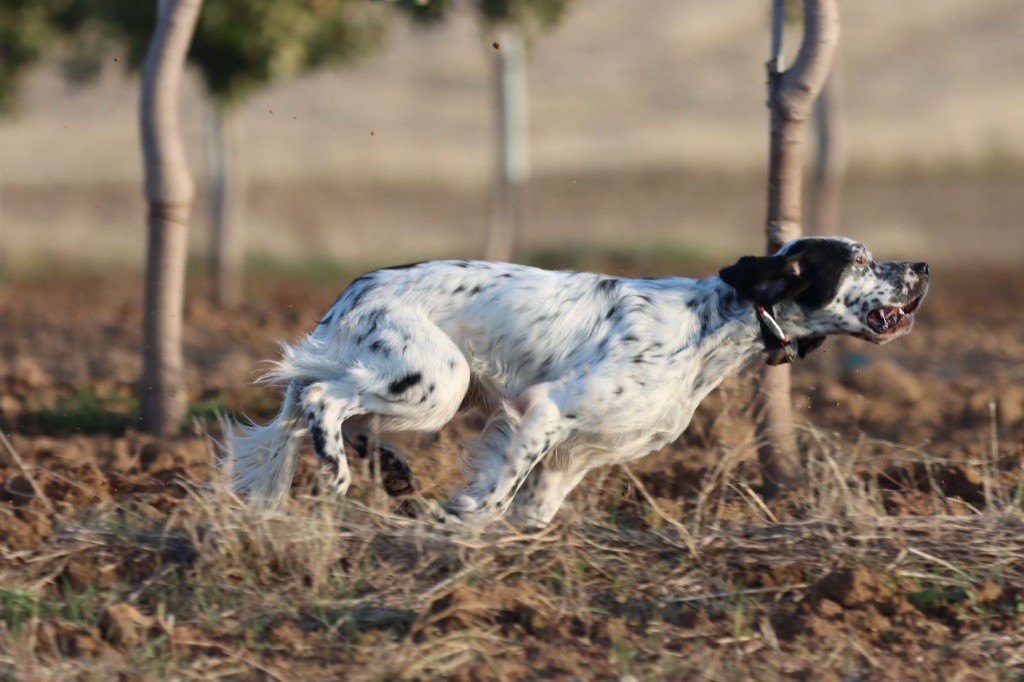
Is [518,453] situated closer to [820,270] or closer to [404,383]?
[404,383]

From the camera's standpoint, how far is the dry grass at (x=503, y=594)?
4102 millimetres

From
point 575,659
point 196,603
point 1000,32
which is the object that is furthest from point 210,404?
point 1000,32

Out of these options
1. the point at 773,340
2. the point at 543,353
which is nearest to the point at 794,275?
the point at 773,340

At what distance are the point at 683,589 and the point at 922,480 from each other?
188cm

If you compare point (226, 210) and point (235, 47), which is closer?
point (235, 47)

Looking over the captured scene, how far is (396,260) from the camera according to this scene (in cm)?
2186

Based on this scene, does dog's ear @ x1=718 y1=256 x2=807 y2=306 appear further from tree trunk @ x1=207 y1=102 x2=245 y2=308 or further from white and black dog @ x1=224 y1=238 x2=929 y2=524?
tree trunk @ x1=207 y1=102 x2=245 y2=308

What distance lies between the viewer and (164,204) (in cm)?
693

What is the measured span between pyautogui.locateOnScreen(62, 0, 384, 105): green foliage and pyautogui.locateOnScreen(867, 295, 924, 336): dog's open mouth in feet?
19.9

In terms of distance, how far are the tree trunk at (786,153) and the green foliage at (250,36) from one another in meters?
5.06

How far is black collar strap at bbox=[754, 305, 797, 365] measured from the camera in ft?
17.1

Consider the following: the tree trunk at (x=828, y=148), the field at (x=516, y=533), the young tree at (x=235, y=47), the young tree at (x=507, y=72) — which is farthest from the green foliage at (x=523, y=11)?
the field at (x=516, y=533)

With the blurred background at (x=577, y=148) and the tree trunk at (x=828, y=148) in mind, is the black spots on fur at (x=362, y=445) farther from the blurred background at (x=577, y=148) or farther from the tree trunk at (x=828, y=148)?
the blurred background at (x=577, y=148)

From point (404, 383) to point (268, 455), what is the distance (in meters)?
0.64
